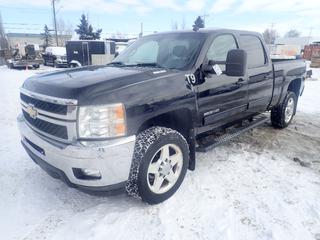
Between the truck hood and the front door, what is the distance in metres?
0.65

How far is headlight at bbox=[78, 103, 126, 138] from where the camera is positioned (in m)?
2.49

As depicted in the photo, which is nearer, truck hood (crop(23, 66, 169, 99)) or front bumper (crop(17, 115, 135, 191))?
front bumper (crop(17, 115, 135, 191))

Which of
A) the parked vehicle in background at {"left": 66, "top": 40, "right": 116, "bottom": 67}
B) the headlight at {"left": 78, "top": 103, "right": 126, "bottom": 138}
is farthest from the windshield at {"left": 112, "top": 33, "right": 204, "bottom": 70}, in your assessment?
the parked vehicle in background at {"left": 66, "top": 40, "right": 116, "bottom": 67}

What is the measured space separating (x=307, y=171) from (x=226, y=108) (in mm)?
1436

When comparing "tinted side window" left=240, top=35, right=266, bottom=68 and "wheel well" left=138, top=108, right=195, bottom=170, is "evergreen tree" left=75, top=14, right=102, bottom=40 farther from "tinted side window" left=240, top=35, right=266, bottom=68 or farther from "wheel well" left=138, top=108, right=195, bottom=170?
"wheel well" left=138, top=108, right=195, bottom=170

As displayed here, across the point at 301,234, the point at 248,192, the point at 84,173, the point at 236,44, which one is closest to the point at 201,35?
the point at 236,44

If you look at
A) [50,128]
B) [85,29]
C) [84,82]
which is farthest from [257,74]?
[85,29]

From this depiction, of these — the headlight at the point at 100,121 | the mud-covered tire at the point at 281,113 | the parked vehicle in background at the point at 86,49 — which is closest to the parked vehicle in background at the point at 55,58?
the parked vehicle in background at the point at 86,49

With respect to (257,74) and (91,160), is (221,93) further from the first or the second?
(91,160)

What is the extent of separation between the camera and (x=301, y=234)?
2.63 meters

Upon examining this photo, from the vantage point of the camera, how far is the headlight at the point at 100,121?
8.17ft

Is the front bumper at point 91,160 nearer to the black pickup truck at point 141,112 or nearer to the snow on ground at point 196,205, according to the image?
the black pickup truck at point 141,112

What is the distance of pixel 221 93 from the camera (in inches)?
147

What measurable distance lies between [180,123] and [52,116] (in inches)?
56.7
